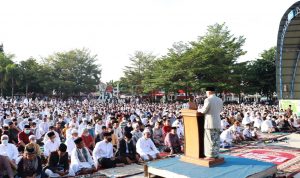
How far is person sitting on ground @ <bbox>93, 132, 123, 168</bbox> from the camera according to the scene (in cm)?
782

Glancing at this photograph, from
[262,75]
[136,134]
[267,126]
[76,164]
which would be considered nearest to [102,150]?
[76,164]

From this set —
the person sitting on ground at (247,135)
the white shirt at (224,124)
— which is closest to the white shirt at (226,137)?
the person sitting on ground at (247,135)

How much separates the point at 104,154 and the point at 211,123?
311cm

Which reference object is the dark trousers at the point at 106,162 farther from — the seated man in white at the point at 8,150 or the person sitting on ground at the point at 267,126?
the person sitting on ground at the point at 267,126

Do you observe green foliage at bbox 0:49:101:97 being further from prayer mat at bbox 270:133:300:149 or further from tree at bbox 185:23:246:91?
prayer mat at bbox 270:133:300:149

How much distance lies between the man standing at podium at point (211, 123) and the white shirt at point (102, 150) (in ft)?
8.94

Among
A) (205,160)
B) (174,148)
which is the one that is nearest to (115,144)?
(174,148)

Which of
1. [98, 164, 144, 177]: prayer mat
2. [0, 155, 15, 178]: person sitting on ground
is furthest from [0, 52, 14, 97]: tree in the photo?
[0, 155, 15, 178]: person sitting on ground

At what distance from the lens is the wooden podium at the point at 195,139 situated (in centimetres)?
613

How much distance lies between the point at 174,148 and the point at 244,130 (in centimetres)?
400

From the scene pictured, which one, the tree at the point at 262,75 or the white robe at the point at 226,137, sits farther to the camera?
the tree at the point at 262,75

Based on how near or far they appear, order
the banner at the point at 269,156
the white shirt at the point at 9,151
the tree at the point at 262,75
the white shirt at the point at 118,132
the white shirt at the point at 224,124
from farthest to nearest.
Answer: the tree at the point at 262,75
the white shirt at the point at 224,124
the white shirt at the point at 118,132
the banner at the point at 269,156
the white shirt at the point at 9,151

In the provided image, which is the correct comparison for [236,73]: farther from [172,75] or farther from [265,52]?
[265,52]

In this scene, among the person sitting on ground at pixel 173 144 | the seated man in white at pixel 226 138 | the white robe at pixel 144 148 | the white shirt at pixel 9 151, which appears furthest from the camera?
the seated man in white at pixel 226 138
